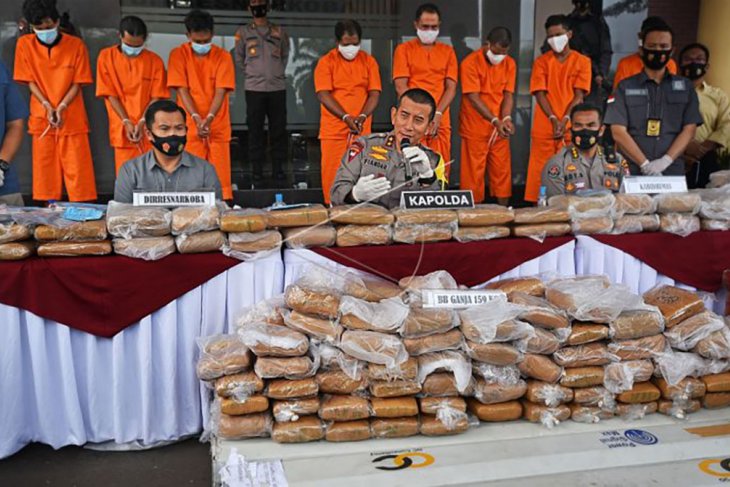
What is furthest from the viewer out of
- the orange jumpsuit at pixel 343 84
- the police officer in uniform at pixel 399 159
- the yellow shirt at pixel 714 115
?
the orange jumpsuit at pixel 343 84

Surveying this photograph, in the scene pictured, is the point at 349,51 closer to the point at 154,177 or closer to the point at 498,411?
the point at 154,177

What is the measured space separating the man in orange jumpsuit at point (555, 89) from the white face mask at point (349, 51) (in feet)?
5.47

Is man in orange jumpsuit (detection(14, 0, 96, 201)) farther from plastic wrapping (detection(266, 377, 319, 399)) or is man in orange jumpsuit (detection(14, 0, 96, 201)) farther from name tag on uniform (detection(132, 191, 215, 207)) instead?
plastic wrapping (detection(266, 377, 319, 399))

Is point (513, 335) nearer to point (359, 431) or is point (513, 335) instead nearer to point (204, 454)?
point (359, 431)

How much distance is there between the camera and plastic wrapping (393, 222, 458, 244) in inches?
100

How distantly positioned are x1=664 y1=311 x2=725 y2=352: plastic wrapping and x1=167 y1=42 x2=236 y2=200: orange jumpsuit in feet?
12.9

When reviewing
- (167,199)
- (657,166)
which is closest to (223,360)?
(167,199)

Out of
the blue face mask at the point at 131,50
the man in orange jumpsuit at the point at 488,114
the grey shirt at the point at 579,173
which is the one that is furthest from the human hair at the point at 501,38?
the blue face mask at the point at 131,50

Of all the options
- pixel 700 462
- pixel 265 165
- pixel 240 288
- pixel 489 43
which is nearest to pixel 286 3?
pixel 265 165

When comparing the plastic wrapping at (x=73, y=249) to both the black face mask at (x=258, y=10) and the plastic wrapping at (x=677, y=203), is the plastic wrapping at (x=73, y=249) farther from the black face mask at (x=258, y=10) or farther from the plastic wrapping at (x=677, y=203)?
the black face mask at (x=258, y=10)

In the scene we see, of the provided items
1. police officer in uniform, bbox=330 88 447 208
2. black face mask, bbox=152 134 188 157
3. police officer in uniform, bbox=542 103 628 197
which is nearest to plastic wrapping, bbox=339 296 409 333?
police officer in uniform, bbox=330 88 447 208

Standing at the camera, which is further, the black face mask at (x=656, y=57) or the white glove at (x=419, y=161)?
the black face mask at (x=656, y=57)

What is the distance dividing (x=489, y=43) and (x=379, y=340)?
14.0 ft

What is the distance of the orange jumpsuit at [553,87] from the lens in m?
5.63
